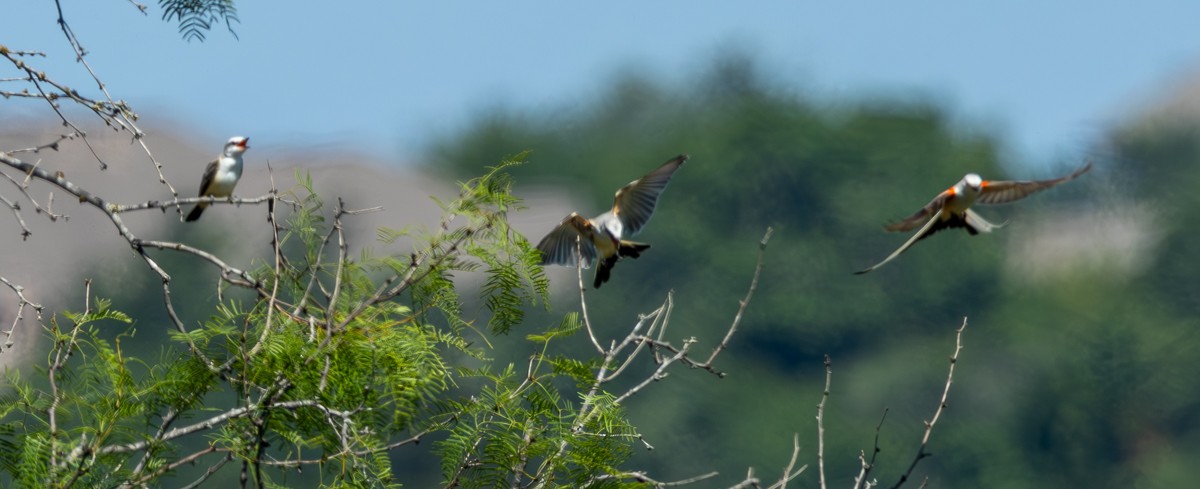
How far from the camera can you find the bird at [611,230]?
5242 millimetres

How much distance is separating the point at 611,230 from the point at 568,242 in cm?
25

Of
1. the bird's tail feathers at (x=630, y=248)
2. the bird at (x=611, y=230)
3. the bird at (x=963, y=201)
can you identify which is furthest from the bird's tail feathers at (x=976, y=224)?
the bird's tail feathers at (x=630, y=248)

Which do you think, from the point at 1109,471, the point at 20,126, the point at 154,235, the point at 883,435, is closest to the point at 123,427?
the point at 20,126

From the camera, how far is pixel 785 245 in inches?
1033

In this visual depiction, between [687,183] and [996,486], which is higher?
[687,183]

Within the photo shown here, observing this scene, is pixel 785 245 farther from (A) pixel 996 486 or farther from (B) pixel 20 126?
(B) pixel 20 126

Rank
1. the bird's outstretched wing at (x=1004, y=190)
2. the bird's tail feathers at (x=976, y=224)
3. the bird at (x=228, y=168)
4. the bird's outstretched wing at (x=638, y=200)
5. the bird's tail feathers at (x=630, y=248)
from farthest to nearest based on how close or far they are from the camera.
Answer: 1. the bird at (x=228, y=168)
2. the bird's outstretched wing at (x=638, y=200)
3. the bird's tail feathers at (x=630, y=248)
4. the bird's outstretched wing at (x=1004, y=190)
5. the bird's tail feathers at (x=976, y=224)

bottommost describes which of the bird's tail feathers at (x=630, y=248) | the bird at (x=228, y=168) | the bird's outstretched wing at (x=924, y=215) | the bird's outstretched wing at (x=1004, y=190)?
the bird's outstretched wing at (x=924, y=215)

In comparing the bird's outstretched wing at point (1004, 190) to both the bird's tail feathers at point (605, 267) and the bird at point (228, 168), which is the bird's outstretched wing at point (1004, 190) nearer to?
the bird's tail feathers at point (605, 267)

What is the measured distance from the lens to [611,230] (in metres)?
5.33

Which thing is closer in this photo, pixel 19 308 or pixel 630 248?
pixel 19 308

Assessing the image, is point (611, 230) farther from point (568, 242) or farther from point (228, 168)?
point (228, 168)

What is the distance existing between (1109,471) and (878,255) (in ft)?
16.4

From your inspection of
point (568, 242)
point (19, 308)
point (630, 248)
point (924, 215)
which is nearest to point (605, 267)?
point (630, 248)
